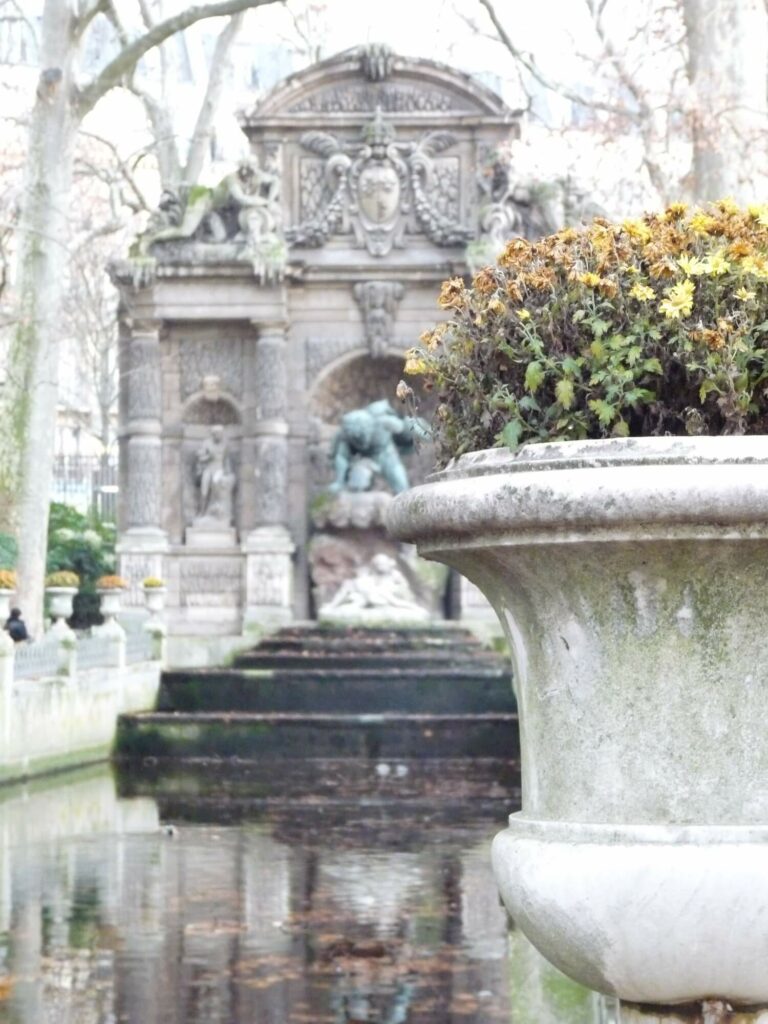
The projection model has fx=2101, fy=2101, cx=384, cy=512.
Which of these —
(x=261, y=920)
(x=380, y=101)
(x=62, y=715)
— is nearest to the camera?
(x=261, y=920)

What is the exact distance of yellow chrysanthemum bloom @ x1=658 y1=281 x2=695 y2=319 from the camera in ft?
14.0

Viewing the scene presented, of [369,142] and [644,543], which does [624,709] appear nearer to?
[644,543]

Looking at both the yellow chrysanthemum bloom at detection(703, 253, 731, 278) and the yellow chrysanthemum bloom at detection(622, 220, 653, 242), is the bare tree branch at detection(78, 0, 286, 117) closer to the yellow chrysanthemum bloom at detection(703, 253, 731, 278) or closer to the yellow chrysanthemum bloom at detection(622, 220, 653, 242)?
the yellow chrysanthemum bloom at detection(622, 220, 653, 242)

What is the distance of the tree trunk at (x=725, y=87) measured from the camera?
21.6 m

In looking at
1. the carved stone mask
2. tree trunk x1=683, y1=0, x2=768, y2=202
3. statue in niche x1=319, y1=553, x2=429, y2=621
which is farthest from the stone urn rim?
the carved stone mask

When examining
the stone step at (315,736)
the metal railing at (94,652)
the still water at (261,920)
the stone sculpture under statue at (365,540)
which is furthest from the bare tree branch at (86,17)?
the still water at (261,920)

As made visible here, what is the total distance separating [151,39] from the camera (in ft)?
73.3

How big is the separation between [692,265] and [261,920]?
6.29 meters

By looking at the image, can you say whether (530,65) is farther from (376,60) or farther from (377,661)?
(377,661)

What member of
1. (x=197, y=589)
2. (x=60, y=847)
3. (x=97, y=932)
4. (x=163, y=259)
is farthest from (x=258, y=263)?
(x=97, y=932)

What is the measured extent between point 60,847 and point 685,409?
31.0ft

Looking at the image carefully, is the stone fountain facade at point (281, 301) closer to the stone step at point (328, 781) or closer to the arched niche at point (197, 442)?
the arched niche at point (197, 442)

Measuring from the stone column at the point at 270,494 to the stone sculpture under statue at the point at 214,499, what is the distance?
17.9 inches

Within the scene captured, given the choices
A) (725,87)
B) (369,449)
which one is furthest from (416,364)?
(369,449)
